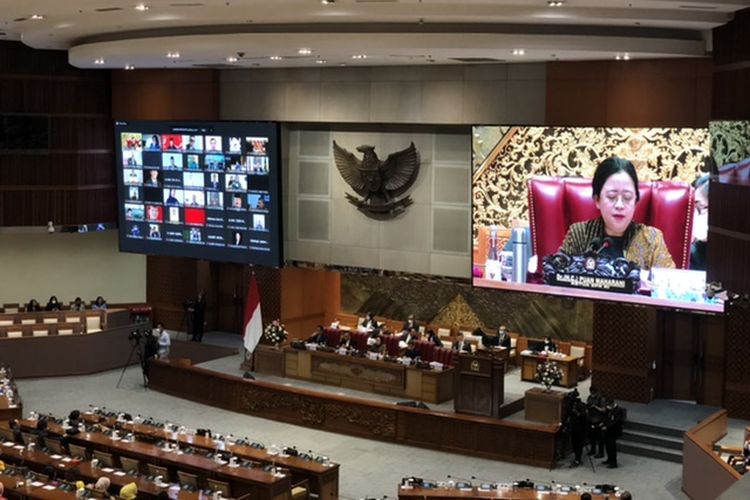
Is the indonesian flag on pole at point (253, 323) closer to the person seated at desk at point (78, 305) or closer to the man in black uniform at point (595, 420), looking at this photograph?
the person seated at desk at point (78, 305)

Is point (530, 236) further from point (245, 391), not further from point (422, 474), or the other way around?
point (245, 391)

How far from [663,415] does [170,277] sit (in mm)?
13084

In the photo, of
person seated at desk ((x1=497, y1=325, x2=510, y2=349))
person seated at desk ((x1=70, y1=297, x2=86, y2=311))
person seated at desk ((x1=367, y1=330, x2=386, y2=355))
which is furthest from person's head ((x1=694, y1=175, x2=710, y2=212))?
person seated at desk ((x1=70, y1=297, x2=86, y2=311))

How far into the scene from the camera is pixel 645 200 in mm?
18844

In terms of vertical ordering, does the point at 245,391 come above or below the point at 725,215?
below

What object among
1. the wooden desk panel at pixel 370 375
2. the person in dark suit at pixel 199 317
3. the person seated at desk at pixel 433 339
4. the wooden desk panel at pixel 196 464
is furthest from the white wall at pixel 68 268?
the wooden desk panel at pixel 196 464

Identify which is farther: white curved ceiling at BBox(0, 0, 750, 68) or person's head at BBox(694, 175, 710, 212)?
person's head at BBox(694, 175, 710, 212)

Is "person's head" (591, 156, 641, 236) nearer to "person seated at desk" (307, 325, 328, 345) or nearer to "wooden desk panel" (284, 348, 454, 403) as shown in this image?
"wooden desk panel" (284, 348, 454, 403)

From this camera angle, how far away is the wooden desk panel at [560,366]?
874 inches

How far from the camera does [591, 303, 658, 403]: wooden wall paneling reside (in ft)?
68.1

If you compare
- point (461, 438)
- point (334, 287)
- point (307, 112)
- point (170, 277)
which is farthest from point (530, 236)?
point (170, 277)

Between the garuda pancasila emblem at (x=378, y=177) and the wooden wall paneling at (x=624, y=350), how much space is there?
4.35m

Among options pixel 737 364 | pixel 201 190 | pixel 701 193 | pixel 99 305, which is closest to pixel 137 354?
pixel 99 305

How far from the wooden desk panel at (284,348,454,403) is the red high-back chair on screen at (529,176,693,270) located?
2.92 m
